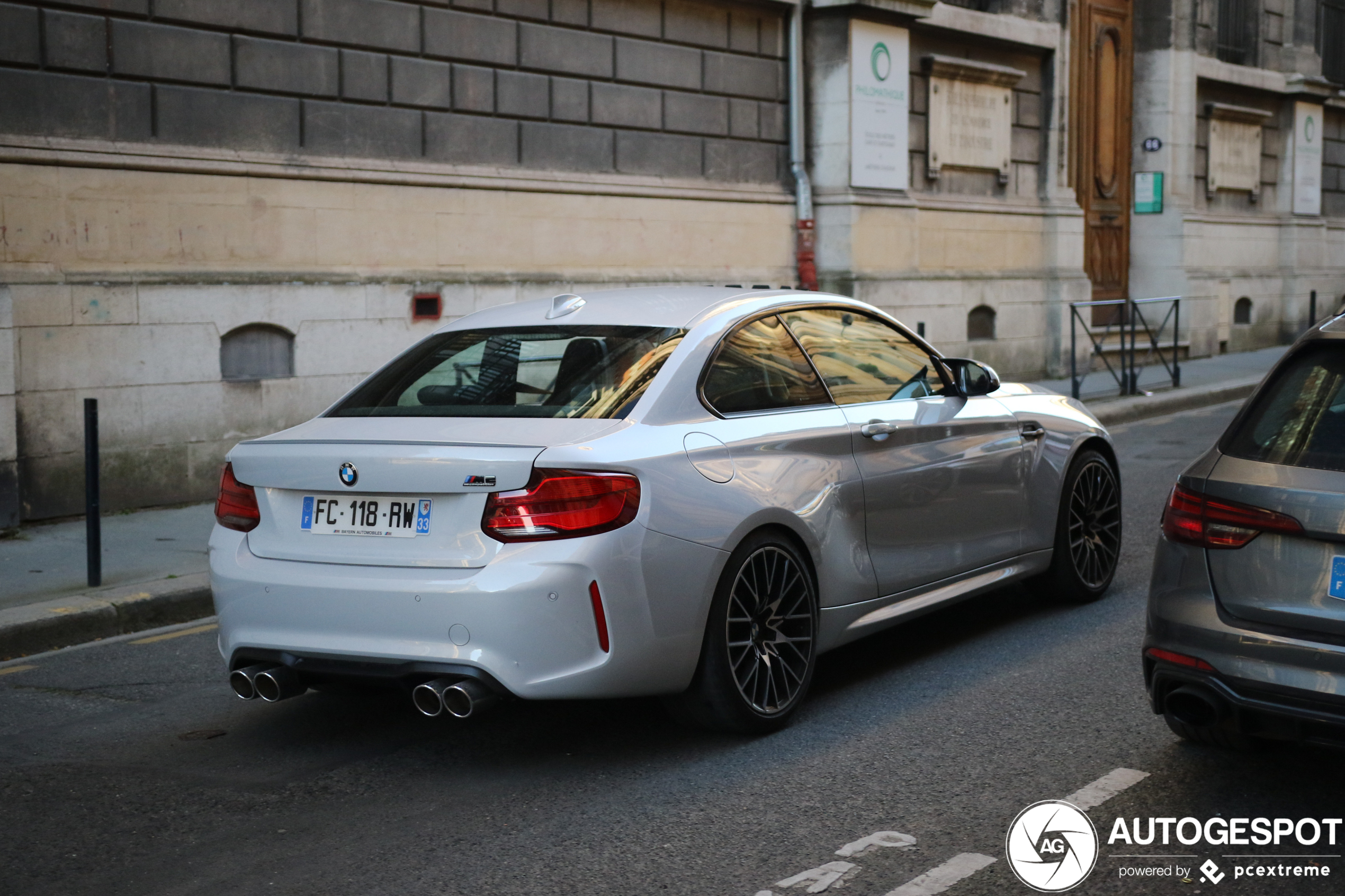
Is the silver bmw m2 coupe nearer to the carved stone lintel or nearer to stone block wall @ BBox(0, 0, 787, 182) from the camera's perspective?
stone block wall @ BBox(0, 0, 787, 182)

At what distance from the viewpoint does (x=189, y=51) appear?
11.0 m

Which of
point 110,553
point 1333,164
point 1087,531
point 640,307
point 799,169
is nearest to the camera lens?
point 640,307

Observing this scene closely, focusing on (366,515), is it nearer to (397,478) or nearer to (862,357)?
(397,478)

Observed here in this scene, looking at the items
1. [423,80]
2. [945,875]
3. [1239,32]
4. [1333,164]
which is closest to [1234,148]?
[1239,32]

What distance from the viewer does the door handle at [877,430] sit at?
5621mm

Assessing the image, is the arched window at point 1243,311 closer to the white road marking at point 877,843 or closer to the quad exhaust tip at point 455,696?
the white road marking at point 877,843

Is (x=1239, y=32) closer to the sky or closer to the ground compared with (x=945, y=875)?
closer to the sky

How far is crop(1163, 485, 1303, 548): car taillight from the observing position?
3.94m

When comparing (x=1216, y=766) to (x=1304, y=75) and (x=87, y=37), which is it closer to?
(x=87, y=37)

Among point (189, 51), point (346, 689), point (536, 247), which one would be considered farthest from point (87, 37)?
point (346, 689)

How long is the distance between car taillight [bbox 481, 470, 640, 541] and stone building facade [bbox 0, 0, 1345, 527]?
6476 millimetres

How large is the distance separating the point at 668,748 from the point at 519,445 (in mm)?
1195

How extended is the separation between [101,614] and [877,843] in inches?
181

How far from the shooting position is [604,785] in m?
4.62
